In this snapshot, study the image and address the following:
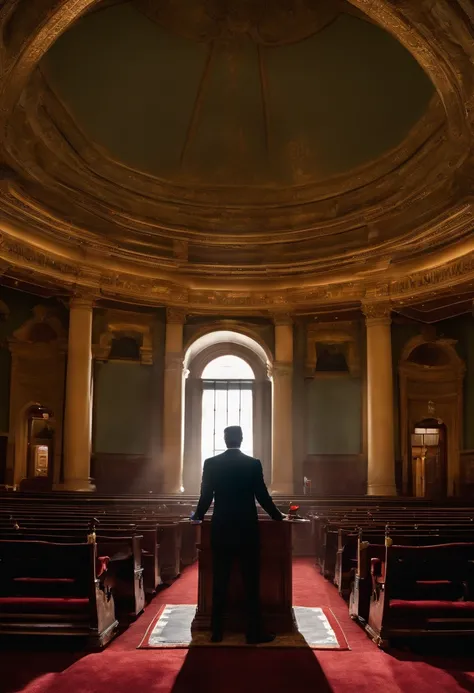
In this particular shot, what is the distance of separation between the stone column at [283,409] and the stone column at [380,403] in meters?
2.17

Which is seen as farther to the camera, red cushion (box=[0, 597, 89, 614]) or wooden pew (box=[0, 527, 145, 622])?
wooden pew (box=[0, 527, 145, 622])

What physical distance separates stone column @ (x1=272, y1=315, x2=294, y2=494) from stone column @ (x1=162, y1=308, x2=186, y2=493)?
8.58 feet

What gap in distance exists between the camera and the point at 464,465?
1814cm

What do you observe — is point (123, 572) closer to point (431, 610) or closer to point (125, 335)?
point (431, 610)

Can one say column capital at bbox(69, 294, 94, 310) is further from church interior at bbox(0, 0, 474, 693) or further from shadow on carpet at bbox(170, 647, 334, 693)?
shadow on carpet at bbox(170, 647, 334, 693)

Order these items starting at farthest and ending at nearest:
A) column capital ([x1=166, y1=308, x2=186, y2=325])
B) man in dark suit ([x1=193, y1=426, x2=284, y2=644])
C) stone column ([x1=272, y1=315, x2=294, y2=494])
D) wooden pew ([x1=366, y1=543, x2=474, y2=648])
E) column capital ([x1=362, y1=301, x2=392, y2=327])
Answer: column capital ([x1=166, y1=308, x2=186, y2=325]), stone column ([x1=272, y1=315, x2=294, y2=494]), column capital ([x1=362, y1=301, x2=392, y2=327]), wooden pew ([x1=366, y1=543, x2=474, y2=648]), man in dark suit ([x1=193, y1=426, x2=284, y2=644])

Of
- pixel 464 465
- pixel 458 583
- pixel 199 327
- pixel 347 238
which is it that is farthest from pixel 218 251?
pixel 458 583

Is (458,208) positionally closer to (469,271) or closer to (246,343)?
(469,271)

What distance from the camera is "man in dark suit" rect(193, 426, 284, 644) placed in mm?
5434

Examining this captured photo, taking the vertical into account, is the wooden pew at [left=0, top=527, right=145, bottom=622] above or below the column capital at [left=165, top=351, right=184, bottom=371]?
below

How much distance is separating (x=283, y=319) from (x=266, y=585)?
1319cm

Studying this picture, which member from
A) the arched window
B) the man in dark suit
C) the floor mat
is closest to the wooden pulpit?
the floor mat

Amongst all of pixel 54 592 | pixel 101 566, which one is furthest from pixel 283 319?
pixel 54 592

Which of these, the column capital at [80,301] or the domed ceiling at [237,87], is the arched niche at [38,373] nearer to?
the column capital at [80,301]
